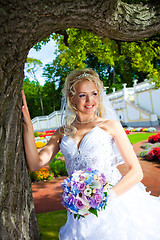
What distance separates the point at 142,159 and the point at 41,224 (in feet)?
20.6

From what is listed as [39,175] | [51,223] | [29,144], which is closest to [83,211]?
[29,144]

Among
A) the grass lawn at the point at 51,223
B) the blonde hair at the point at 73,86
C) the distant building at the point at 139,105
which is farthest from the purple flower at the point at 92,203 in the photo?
the distant building at the point at 139,105

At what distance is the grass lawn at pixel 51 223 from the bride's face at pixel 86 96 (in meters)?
2.63

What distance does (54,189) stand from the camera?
6.87 m

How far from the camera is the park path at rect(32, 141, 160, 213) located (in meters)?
5.59

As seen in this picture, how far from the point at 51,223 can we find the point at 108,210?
2898mm

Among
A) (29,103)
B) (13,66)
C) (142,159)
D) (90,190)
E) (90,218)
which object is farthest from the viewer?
(29,103)

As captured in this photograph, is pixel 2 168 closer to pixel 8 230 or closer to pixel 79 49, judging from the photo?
pixel 8 230

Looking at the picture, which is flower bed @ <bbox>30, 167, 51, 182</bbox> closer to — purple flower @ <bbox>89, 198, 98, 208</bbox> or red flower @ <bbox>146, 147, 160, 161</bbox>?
red flower @ <bbox>146, 147, 160, 161</bbox>

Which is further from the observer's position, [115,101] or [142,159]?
[115,101]

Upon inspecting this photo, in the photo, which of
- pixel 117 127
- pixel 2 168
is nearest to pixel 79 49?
pixel 117 127

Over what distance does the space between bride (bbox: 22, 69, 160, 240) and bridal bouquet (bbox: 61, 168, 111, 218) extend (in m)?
0.23

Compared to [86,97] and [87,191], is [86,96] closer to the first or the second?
[86,97]

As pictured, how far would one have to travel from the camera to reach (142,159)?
9.55 m
